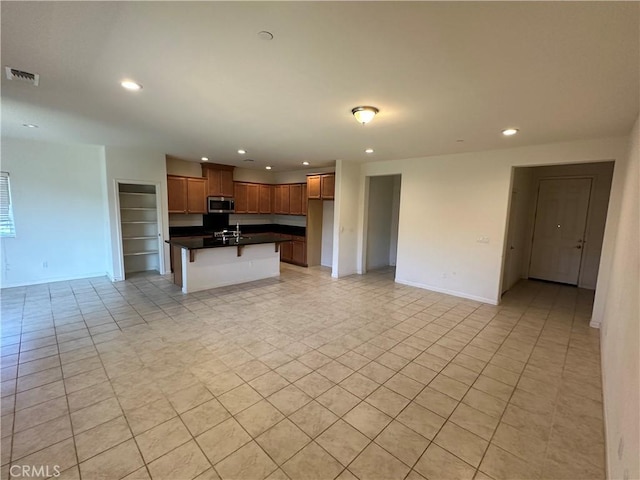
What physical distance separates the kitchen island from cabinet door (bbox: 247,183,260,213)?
2.26 meters

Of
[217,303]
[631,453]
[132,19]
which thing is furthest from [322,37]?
[217,303]

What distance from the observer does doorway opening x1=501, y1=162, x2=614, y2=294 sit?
220 inches

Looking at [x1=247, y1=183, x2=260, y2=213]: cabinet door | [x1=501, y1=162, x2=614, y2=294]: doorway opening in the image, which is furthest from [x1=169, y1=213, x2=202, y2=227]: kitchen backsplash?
[x1=501, y1=162, x2=614, y2=294]: doorway opening

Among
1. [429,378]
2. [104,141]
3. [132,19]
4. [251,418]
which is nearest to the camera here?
[132,19]

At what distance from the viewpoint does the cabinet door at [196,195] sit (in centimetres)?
682

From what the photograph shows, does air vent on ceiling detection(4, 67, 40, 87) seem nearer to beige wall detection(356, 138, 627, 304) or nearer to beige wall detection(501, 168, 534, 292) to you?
beige wall detection(356, 138, 627, 304)

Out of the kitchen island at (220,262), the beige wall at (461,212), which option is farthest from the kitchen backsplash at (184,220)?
the beige wall at (461,212)

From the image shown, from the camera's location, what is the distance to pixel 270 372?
2727 millimetres

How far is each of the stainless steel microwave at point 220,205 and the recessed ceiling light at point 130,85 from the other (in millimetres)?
4793

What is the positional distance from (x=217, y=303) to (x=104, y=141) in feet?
11.5

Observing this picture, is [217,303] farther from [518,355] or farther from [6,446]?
[518,355]

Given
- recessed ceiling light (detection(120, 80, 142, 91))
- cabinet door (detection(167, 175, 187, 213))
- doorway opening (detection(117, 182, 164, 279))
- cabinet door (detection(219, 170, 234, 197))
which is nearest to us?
recessed ceiling light (detection(120, 80, 142, 91))

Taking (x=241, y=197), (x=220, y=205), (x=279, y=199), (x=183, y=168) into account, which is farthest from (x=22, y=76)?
(x=279, y=199)

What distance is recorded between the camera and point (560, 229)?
6109 millimetres
